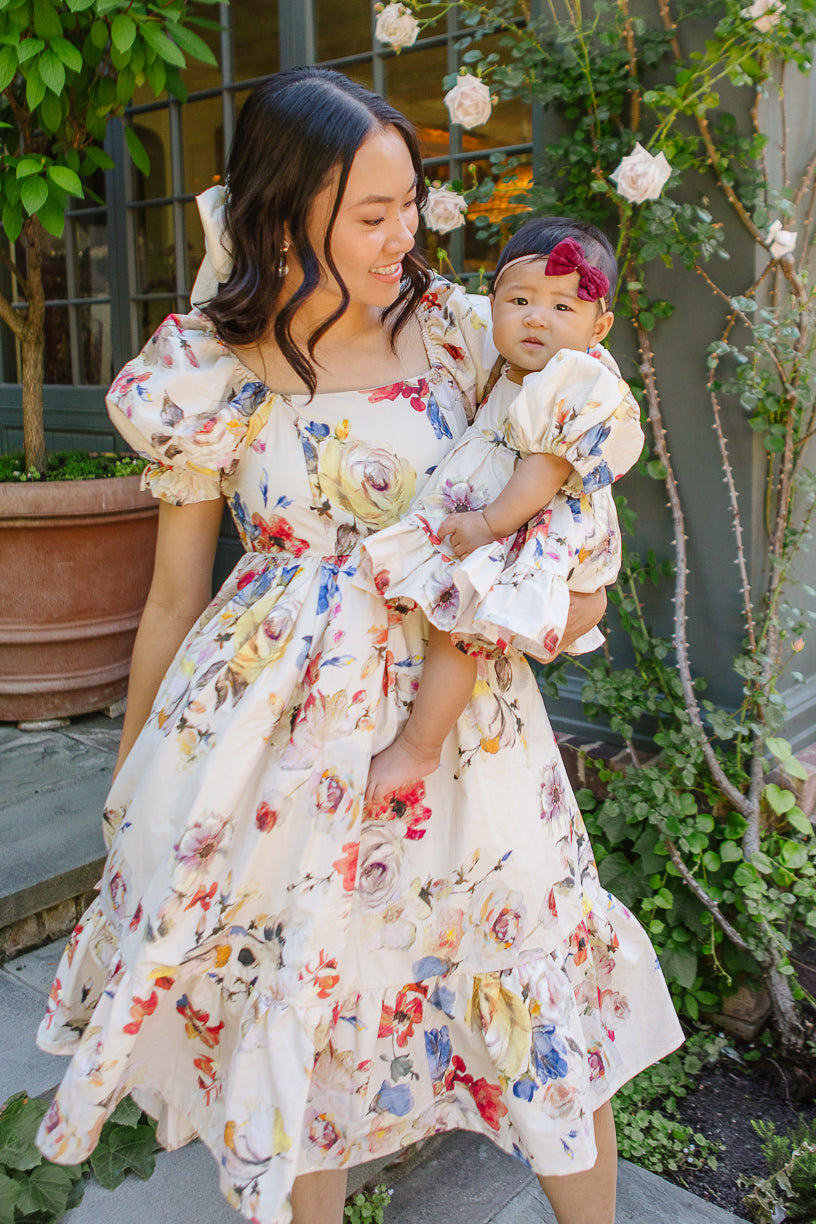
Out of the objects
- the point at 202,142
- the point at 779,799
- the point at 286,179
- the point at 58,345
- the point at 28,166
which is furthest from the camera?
the point at 58,345

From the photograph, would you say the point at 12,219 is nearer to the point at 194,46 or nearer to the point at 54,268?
the point at 194,46

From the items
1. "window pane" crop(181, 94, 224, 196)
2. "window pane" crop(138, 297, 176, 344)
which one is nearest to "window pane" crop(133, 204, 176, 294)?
"window pane" crop(138, 297, 176, 344)

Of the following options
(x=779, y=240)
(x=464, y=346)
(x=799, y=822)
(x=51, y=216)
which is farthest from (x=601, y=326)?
(x=51, y=216)

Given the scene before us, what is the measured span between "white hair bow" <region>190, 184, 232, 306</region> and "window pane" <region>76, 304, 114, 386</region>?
273 cm

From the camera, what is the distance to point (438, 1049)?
1.31 meters

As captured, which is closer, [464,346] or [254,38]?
[464,346]

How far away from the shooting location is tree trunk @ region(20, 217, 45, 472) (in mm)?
3332

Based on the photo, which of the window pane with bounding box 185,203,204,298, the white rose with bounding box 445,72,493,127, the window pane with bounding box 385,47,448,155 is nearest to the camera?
the white rose with bounding box 445,72,493,127

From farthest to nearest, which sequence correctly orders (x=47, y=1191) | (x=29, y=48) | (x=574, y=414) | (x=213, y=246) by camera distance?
(x=29, y=48), (x=47, y=1191), (x=213, y=246), (x=574, y=414)

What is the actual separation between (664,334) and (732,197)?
0.95 feet

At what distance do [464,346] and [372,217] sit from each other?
0.86 feet

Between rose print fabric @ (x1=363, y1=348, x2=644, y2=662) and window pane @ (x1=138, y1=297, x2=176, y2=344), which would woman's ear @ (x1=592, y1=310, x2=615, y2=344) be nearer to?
rose print fabric @ (x1=363, y1=348, x2=644, y2=662)

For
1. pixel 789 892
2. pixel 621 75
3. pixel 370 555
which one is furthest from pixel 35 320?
pixel 789 892

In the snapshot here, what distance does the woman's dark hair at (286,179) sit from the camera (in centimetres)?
126
